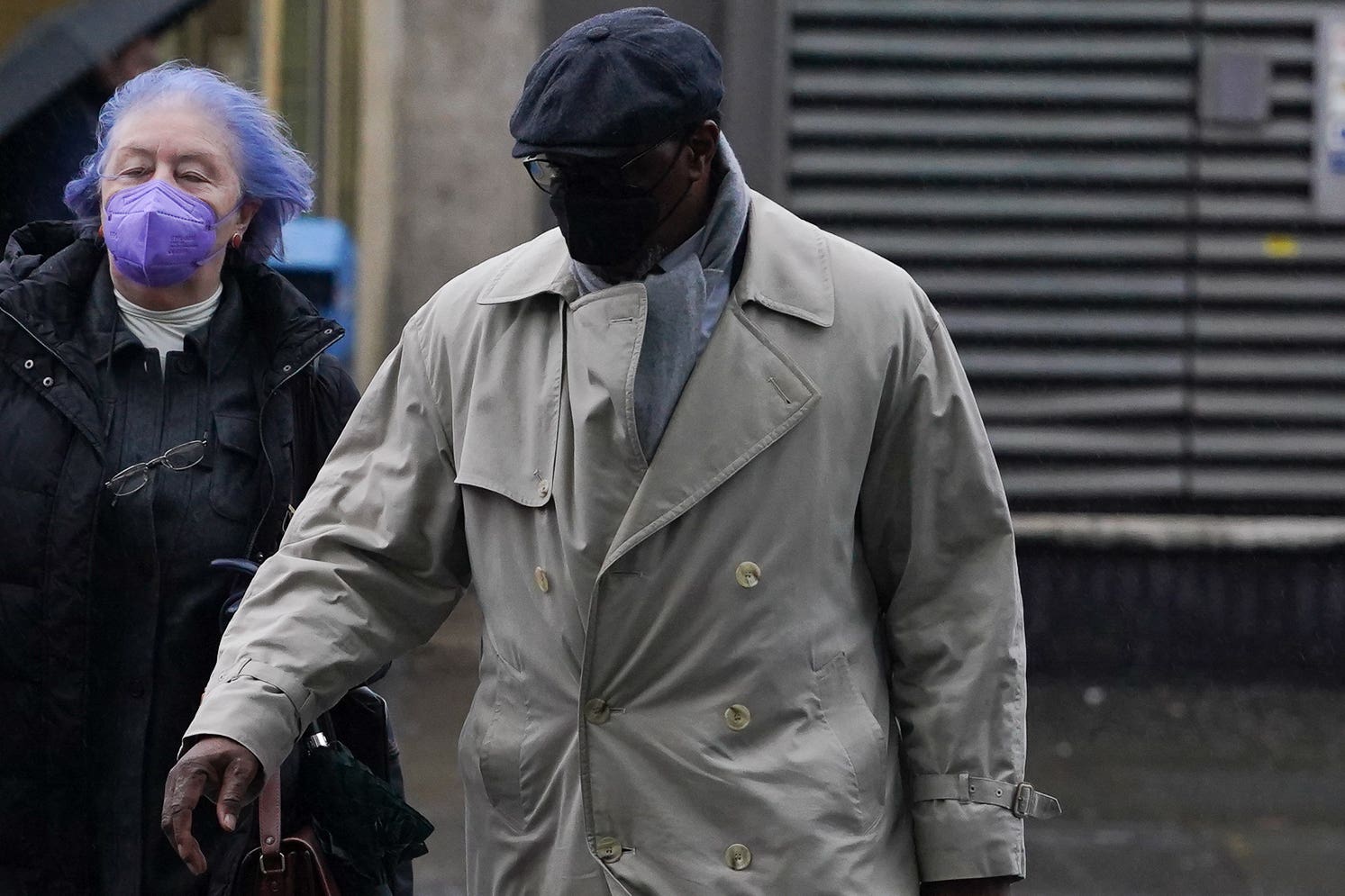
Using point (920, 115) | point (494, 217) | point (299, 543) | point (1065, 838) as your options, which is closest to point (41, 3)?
point (494, 217)

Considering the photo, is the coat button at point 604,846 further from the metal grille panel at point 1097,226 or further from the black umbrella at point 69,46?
the metal grille panel at point 1097,226

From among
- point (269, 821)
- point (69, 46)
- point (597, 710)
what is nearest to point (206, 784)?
point (269, 821)

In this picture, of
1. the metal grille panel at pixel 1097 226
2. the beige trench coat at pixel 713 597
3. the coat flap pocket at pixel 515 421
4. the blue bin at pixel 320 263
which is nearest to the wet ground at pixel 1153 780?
the metal grille panel at pixel 1097 226

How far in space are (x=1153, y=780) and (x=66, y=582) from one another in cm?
446

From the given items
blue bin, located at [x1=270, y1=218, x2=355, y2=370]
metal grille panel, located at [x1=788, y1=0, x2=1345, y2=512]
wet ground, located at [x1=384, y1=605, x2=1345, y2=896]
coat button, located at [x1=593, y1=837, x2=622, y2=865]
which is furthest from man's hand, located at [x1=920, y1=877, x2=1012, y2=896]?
metal grille panel, located at [x1=788, y1=0, x2=1345, y2=512]

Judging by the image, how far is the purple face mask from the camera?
3.24m

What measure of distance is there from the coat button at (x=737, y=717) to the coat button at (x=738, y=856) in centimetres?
15

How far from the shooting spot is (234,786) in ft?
8.32

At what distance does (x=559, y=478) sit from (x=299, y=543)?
0.43 m

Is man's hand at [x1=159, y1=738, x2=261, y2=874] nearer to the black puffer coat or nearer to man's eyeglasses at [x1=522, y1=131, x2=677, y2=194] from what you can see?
the black puffer coat

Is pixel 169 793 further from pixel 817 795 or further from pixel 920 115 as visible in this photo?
pixel 920 115

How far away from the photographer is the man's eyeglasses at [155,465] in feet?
10.4

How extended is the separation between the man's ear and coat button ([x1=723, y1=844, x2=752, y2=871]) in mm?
872

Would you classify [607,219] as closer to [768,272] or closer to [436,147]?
[768,272]
